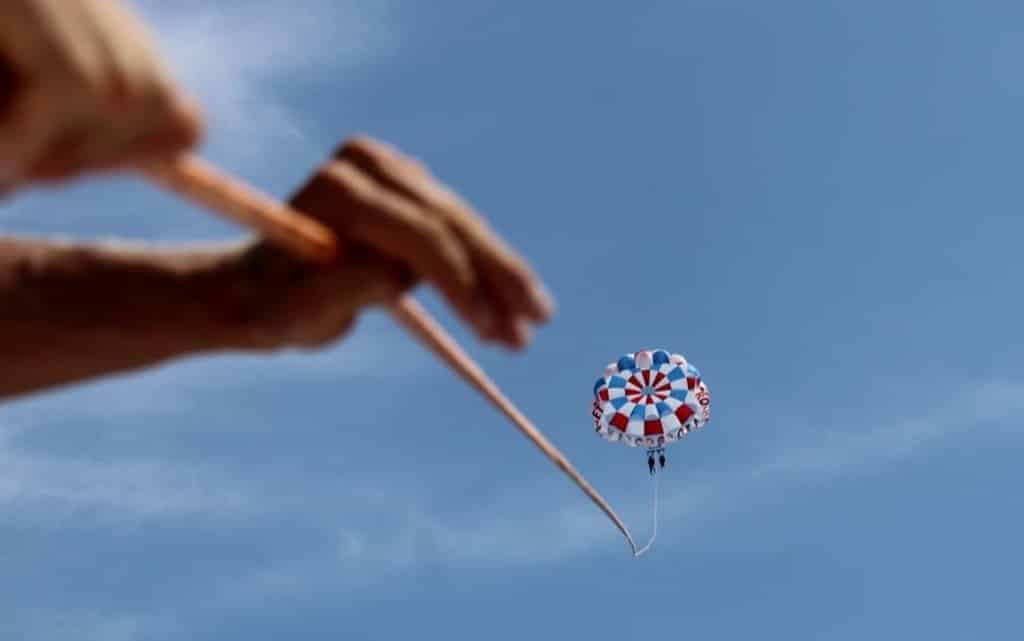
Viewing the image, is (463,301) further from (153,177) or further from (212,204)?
(153,177)

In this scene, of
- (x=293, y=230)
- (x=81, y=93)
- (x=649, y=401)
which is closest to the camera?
(x=81, y=93)

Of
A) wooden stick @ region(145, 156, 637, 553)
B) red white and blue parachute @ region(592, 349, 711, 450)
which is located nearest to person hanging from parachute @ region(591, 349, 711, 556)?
red white and blue parachute @ region(592, 349, 711, 450)

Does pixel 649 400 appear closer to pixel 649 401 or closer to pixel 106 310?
pixel 649 401

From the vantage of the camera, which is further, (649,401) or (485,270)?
(649,401)

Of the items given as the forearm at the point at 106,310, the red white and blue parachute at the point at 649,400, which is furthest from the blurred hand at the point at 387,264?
the red white and blue parachute at the point at 649,400

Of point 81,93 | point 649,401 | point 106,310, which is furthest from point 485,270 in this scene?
point 649,401

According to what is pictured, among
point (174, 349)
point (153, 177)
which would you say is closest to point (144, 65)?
point (153, 177)

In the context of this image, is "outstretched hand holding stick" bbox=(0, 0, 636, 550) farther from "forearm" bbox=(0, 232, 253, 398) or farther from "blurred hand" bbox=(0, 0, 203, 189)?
"blurred hand" bbox=(0, 0, 203, 189)
